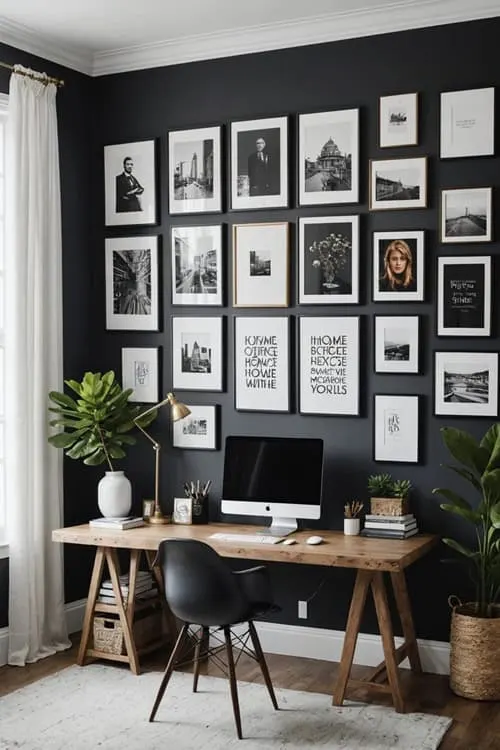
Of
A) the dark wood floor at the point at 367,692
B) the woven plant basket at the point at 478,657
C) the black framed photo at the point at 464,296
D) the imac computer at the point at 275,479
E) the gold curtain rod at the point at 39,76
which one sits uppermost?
the gold curtain rod at the point at 39,76

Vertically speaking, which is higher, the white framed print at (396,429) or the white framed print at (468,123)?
the white framed print at (468,123)

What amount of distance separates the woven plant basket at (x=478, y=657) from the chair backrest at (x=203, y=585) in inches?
39.6

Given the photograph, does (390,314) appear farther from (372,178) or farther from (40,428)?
(40,428)

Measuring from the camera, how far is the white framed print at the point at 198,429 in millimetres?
5164

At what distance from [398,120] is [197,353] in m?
1.54

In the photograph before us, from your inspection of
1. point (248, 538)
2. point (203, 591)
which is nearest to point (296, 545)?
point (248, 538)

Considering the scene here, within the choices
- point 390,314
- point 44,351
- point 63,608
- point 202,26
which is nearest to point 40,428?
point 44,351

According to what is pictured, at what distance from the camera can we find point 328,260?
4.86 metres

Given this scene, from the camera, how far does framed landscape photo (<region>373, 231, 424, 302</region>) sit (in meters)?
4.66

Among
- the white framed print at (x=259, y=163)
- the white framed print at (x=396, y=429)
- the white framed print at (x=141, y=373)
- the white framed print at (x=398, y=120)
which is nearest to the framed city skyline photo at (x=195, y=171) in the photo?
the white framed print at (x=259, y=163)

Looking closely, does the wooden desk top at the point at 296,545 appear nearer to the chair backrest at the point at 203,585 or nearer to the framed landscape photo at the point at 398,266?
the chair backrest at the point at 203,585

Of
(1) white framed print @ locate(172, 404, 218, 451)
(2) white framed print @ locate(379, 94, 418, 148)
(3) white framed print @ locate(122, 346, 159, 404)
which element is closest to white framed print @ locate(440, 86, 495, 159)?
(2) white framed print @ locate(379, 94, 418, 148)

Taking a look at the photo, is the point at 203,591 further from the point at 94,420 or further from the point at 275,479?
the point at 94,420

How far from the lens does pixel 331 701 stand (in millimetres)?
4273
